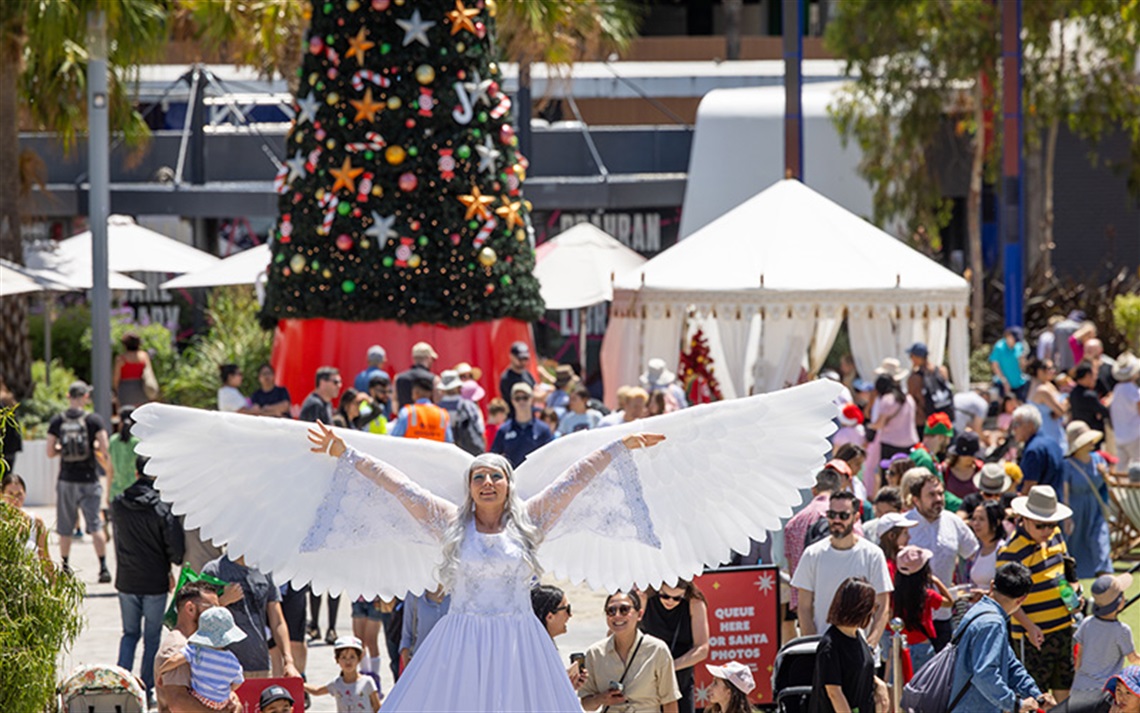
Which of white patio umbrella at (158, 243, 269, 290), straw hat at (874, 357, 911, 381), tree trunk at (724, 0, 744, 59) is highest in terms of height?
tree trunk at (724, 0, 744, 59)

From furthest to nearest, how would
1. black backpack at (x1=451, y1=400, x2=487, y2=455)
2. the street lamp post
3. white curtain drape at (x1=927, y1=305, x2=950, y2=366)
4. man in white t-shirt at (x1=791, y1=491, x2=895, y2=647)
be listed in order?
white curtain drape at (x1=927, y1=305, x2=950, y2=366)
the street lamp post
black backpack at (x1=451, y1=400, x2=487, y2=455)
man in white t-shirt at (x1=791, y1=491, x2=895, y2=647)

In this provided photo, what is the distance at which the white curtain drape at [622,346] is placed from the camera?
1916cm

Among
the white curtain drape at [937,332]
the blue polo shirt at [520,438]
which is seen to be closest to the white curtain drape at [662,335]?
the white curtain drape at [937,332]

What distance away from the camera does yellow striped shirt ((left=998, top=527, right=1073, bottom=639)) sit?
9898 mm

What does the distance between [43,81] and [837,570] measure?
1477 centimetres

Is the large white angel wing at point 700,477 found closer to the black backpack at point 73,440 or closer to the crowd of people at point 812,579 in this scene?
the crowd of people at point 812,579

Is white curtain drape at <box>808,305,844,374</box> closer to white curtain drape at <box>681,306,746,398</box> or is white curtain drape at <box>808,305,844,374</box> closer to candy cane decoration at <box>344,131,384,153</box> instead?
white curtain drape at <box>681,306,746,398</box>

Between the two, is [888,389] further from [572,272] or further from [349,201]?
[572,272]

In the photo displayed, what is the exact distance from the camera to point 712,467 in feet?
23.4

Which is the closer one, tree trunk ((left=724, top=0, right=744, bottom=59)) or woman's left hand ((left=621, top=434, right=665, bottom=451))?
woman's left hand ((left=621, top=434, right=665, bottom=451))

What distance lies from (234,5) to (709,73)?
1224 centimetres

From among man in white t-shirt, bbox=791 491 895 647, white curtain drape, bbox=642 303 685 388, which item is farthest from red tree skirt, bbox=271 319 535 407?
man in white t-shirt, bbox=791 491 895 647

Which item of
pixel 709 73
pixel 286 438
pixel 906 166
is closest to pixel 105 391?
pixel 286 438

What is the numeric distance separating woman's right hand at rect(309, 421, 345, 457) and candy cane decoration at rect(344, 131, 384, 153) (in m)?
12.3
